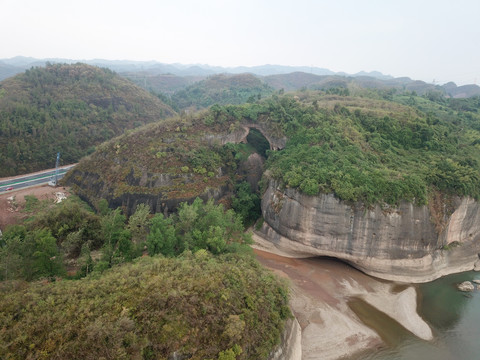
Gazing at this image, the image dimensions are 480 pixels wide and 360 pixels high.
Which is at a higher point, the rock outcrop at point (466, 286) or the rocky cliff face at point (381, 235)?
the rocky cliff face at point (381, 235)

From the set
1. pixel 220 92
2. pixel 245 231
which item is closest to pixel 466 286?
pixel 245 231

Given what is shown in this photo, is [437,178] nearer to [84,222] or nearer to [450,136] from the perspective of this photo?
[450,136]

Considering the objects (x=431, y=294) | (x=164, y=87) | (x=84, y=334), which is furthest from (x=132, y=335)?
(x=164, y=87)

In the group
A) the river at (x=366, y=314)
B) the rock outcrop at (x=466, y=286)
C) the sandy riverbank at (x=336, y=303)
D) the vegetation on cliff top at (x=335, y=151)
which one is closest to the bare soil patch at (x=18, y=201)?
the vegetation on cliff top at (x=335, y=151)

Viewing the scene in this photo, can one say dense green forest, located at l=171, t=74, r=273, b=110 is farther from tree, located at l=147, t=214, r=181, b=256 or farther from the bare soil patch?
tree, located at l=147, t=214, r=181, b=256

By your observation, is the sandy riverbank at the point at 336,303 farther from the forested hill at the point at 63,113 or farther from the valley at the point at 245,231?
the forested hill at the point at 63,113

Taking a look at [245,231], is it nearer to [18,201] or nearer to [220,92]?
[18,201]
